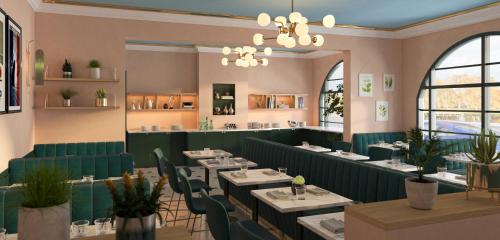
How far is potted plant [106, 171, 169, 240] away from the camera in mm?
1671

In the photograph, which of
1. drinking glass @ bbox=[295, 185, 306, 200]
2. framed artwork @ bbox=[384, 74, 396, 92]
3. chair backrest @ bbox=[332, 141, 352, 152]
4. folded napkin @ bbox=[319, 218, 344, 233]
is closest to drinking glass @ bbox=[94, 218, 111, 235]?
folded napkin @ bbox=[319, 218, 344, 233]

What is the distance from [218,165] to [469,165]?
401 cm

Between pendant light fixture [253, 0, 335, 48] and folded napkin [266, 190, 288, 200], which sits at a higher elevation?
pendant light fixture [253, 0, 335, 48]

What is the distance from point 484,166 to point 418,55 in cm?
749

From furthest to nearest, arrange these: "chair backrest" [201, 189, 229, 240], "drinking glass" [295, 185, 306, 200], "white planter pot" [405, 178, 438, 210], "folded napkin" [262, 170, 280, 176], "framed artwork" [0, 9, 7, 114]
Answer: "folded napkin" [262, 170, 280, 176], "framed artwork" [0, 9, 7, 114], "drinking glass" [295, 185, 306, 200], "chair backrest" [201, 189, 229, 240], "white planter pot" [405, 178, 438, 210]

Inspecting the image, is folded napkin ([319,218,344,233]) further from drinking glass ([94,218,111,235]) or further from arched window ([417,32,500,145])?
arched window ([417,32,500,145])

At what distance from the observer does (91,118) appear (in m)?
7.00

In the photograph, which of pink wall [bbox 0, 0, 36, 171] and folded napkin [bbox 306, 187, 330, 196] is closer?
folded napkin [bbox 306, 187, 330, 196]

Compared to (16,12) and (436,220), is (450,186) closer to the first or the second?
(436,220)

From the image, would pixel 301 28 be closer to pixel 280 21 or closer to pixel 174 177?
pixel 280 21

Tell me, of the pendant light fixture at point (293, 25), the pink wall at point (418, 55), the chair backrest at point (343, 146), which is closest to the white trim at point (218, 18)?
the pink wall at point (418, 55)

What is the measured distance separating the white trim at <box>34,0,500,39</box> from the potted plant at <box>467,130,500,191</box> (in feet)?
19.8

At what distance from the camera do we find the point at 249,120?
11648mm

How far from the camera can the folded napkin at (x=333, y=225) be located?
2.72 meters
